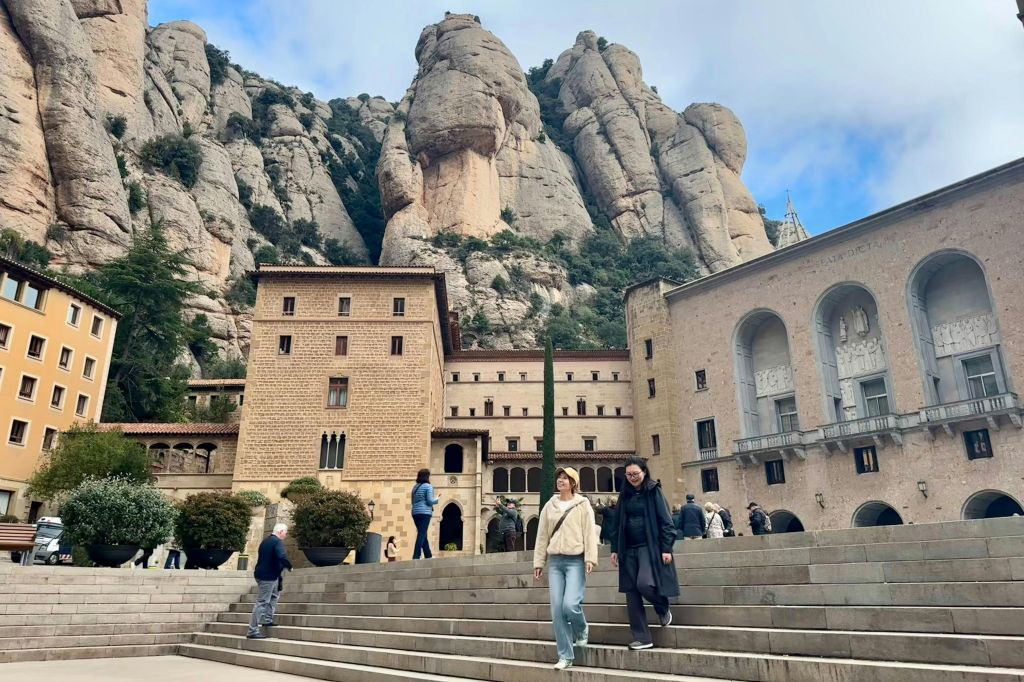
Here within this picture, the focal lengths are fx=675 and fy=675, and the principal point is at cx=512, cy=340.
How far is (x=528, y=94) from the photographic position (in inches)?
3130

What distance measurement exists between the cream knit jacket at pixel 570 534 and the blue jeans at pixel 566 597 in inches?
3.6

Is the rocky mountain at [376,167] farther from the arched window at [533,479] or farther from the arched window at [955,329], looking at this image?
the arched window at [955,329]

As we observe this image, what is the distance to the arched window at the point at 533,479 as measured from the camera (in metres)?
40.5

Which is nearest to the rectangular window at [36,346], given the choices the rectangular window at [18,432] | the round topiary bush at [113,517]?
the rectangular window at [18,432]

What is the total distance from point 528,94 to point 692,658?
8045 centimetres

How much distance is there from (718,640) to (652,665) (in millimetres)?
648

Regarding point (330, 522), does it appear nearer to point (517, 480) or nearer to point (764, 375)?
point (764, 375)

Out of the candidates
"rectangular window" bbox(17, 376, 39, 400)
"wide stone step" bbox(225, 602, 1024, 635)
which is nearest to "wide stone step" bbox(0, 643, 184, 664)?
"wide stone step" bbox(225, 602, 1024, 635)

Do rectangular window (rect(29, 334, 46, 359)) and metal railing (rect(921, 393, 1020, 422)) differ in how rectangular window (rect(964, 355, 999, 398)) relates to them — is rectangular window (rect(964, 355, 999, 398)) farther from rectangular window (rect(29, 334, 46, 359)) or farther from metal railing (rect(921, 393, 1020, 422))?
rectangular window (rect(29, 334, 46, 359))

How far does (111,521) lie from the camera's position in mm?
15297

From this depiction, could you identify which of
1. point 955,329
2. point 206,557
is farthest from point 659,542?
point 955,329

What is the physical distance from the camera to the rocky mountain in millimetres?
48219

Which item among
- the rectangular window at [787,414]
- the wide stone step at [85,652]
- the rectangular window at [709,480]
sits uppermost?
the rectangular window at [787,414]

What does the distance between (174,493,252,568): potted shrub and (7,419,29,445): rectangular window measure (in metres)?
19.5
